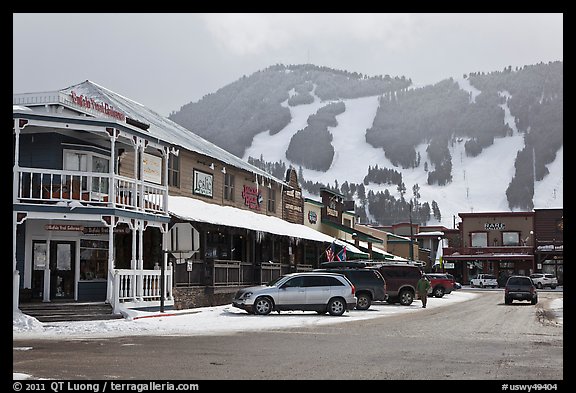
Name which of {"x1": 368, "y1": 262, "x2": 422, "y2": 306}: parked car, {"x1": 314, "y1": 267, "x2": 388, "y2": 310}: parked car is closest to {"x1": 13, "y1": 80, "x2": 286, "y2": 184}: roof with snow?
{"x1": 314, "y1": 267, "x2": 388, "y2": 310}: parked car

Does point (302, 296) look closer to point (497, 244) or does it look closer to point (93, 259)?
point (93, 259)

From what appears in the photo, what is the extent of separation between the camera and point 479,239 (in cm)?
8944

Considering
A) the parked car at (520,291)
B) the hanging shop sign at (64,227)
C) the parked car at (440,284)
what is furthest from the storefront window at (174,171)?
the parked car at (440,284)

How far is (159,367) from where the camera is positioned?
484 inches

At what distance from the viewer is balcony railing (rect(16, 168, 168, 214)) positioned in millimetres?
23781

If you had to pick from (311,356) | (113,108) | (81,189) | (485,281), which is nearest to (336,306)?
(81,189)

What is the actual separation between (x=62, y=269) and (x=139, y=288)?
2.87m

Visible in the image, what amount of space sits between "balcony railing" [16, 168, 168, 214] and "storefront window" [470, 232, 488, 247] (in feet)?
220

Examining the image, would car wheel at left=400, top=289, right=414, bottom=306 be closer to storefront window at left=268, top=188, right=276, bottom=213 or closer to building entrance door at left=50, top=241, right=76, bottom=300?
storefront window at left=268, top=188, right=276, bottom=213

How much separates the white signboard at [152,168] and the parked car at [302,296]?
6542 millimetres

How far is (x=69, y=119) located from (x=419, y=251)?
79148 millimetres

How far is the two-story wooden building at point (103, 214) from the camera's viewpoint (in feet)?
79.5
